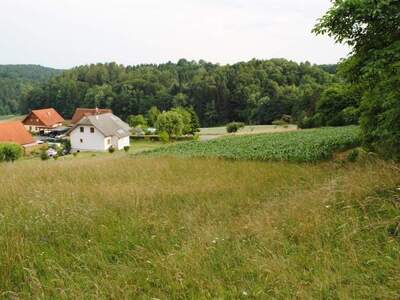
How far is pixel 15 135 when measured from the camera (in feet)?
161

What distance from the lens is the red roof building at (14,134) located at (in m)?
47.9

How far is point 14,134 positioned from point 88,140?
10029mm

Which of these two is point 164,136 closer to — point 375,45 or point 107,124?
point 107,124

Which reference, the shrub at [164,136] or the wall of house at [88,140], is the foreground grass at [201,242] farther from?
the shrub at [164,136]

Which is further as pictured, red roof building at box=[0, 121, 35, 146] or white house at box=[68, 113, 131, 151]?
white house at box=[68, 113, 131, 151]

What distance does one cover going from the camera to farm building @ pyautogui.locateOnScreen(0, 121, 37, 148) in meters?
47.9

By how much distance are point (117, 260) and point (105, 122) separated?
53858mm

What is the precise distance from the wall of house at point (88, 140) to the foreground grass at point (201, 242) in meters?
48.2

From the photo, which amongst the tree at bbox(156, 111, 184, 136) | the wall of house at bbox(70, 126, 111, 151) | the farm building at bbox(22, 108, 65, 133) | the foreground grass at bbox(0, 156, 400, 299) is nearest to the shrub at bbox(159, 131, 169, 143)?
the tree at bbox(156, 111, 184, 136)

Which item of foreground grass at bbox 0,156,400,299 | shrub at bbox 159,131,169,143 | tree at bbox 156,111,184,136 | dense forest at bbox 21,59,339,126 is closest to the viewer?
foreground grass at bbox 0,156,400,299

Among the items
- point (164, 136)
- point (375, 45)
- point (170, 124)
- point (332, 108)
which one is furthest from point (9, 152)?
point (375, 45)

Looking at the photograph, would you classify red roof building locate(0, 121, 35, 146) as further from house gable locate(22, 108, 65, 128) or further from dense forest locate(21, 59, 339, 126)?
dense forest locate(21, 59, 339, 126)

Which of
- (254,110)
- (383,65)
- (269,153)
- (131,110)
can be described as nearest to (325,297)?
(383,65)

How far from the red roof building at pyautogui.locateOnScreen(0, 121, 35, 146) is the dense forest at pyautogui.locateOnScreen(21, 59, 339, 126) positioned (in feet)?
152
